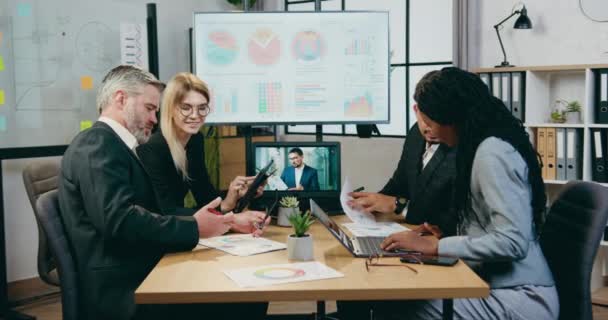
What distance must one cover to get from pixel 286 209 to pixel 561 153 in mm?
2324

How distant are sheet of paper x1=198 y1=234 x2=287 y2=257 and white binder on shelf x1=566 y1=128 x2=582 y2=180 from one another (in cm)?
253

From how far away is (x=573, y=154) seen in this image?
400 cm

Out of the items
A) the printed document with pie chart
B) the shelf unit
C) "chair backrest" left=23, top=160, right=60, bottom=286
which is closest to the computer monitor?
the printed document with pie chart

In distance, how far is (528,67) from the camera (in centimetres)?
409

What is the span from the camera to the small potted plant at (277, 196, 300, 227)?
2.38 m

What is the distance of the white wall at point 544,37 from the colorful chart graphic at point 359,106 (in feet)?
5.90

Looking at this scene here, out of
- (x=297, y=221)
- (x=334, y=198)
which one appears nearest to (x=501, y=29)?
(x=334, y=198)

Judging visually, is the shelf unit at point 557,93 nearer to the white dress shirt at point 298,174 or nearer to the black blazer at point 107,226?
the white dress shirt at point 298,174

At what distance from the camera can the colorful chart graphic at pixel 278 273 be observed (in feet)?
5.54

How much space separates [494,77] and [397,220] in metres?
2.04

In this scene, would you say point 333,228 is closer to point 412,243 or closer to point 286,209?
point 412,243

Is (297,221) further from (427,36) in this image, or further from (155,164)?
(427,36)

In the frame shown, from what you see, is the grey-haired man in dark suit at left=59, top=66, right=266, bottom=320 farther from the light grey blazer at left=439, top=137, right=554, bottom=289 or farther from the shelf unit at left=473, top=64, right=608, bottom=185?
the shelf unit at left=473, top=64, right=608, bottom=185

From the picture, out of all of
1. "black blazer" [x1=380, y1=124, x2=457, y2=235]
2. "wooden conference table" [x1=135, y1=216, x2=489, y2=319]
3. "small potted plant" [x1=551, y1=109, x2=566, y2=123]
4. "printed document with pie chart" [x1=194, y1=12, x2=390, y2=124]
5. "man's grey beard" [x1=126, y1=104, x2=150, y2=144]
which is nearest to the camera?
"wooden conference table" [x1=135, y1=216, x2=489, y2=319]
